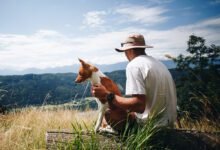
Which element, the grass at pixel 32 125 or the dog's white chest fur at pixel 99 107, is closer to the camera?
the dog's white chest fur at pixel 99 107

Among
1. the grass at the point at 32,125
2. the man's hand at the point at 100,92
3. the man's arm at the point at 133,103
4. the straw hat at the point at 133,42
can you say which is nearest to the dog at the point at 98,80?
the man's hand at the point at 100,92

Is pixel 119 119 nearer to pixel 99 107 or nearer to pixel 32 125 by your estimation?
pixel 99 107

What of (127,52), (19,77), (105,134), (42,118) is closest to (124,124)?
(105,134)

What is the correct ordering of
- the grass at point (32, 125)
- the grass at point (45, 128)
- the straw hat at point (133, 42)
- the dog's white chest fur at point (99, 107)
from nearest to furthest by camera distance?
the grass at point (45, 128) < the dog's white chest fur at point (99, 107) < the straw hat at point (133, 42) < the grass at point (32, 125)

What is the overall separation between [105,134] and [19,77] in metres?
205

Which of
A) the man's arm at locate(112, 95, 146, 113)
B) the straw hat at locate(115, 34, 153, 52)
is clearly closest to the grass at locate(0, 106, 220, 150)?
the man's arm at locate(112, 95, 146, 113)

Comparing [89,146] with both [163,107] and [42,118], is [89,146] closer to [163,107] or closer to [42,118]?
[163,107]

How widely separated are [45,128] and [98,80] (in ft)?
8.79

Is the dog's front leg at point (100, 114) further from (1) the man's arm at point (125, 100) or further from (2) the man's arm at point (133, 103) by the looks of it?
(2) the man's arm at point (133, 103)

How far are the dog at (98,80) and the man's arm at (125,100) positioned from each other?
155mm

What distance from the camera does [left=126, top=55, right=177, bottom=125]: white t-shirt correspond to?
360cm

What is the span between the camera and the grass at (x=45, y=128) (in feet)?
11.4

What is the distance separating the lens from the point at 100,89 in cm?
369

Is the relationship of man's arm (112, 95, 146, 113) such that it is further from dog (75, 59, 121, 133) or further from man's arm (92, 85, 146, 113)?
dog (75, 59, 121, 133)
